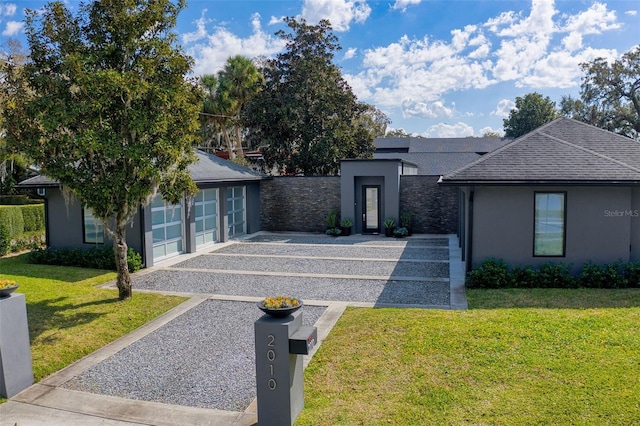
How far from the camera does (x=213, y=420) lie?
5438mm

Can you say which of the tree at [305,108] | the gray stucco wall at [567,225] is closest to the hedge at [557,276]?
the gray stucco wall at [567,225]

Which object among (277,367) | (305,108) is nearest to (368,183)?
(305,108)

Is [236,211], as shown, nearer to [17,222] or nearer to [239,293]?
[17,222]

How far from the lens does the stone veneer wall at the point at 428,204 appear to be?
66.3 ft

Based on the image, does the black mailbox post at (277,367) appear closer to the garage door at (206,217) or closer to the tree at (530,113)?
the garage door at (206,217)

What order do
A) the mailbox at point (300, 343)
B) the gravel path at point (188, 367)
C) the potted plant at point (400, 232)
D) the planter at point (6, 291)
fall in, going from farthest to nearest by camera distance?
the potted plant at point (400, 232), the planter at point (6, 291), the gravel path at point (188, 367), the mailbox at point (300, 343)

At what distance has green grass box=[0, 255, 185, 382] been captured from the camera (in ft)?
24.6

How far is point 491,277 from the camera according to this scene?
1080cm

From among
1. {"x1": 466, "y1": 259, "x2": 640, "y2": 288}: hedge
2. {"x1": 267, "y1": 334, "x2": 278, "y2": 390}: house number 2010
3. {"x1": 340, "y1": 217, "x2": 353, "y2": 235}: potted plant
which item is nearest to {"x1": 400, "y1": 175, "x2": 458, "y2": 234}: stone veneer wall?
{"x1": 340, "y1": 217, "x2": 353, "y2": 235}: potted plant

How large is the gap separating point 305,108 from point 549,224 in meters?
15.5

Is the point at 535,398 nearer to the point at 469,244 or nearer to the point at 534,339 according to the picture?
the point at 534,339

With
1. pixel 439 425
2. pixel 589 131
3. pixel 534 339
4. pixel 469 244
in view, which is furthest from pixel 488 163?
pixel 439 425

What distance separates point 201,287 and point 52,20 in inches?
247

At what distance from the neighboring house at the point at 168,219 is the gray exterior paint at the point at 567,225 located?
300 inches
